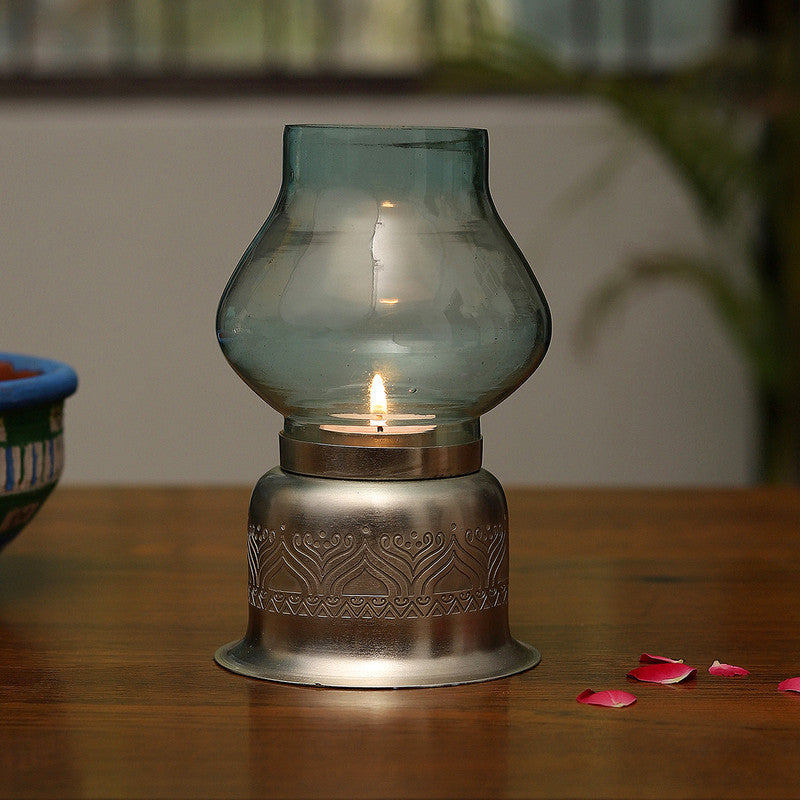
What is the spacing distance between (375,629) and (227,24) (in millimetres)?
2228

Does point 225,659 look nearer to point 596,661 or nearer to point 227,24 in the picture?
point 596,661

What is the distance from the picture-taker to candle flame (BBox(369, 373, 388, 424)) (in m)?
0.67

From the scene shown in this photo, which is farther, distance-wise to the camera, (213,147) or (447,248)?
(213,147)

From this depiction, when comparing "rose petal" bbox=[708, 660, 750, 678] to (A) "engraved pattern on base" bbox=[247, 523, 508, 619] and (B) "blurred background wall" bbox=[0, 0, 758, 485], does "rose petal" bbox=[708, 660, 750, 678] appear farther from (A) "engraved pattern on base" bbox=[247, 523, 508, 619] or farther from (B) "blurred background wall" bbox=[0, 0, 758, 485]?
(B) "blurred background wall" bbox=[0, 0, 758, 485]

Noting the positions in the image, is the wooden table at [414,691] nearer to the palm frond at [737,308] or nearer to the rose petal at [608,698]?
the rose petal at [608,698]

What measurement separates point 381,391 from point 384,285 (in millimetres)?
56

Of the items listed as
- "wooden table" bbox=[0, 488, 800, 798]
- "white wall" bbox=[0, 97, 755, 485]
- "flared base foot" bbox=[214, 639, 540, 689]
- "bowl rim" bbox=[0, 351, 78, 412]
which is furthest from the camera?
"white wall" bbox=[0, 97, 755, 485]

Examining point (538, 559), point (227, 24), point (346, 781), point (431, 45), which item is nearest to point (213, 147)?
point (227, 24)

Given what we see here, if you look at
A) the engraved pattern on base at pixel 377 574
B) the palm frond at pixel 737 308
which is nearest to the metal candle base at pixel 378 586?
the engraved pattern on base at pixel 377 574

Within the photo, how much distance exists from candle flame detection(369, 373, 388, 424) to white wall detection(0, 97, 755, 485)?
1938mm

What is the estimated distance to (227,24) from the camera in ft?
8.77

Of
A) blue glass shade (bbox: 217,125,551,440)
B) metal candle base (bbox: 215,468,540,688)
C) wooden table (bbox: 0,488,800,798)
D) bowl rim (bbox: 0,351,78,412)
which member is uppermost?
blue glass shade (bbox: 217,125,551,440)

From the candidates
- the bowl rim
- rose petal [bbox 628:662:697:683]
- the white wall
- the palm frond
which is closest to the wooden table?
rose petal [bbox 628:662:697:683]

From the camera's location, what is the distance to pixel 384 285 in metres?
0.64
